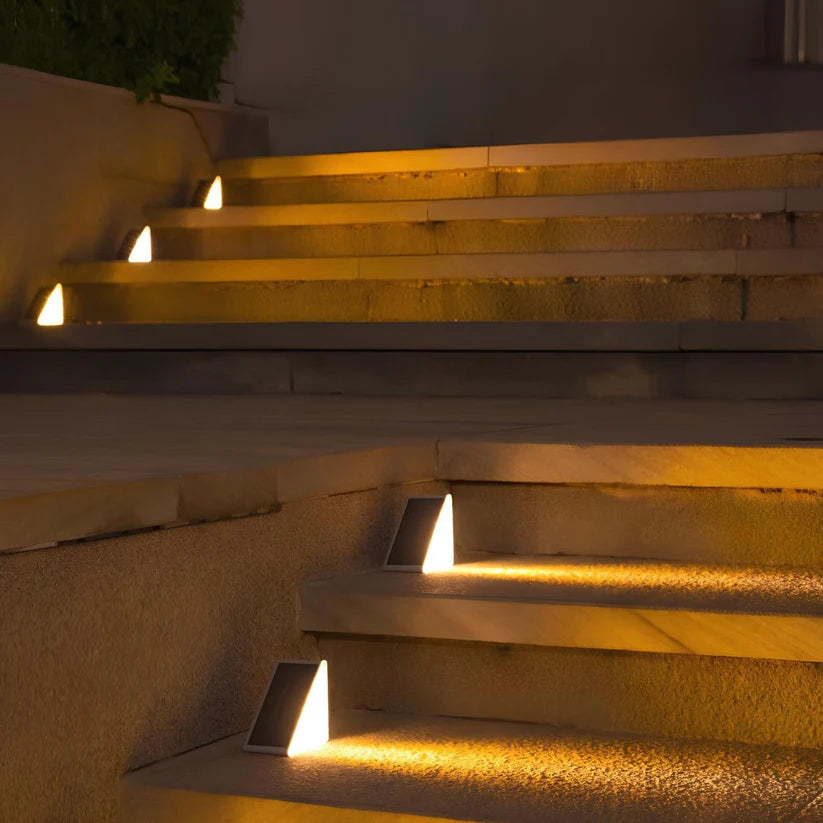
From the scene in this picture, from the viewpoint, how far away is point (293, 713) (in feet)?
5.13

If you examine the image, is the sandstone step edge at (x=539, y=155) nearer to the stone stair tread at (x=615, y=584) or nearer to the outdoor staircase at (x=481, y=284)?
the outdoor staircase at (x=481, y=284)

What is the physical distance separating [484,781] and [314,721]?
24 cm

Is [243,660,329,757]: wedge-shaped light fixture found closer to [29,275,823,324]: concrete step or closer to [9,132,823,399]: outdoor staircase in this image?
[9,132,823,399]: outdoor staircase

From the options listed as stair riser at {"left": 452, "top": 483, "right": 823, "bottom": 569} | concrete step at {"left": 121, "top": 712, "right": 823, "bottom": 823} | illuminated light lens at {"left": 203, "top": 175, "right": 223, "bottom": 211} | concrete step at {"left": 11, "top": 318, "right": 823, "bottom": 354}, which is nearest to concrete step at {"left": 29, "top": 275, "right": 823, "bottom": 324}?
A: concrete step at {"left": 11, "top": 318, "right": 823, "bottom": 354}

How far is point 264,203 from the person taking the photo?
5.18m

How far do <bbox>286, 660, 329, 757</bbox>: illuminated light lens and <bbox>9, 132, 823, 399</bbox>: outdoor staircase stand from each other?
83.3 inches

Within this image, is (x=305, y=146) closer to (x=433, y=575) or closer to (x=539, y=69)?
(x=539, y=69)

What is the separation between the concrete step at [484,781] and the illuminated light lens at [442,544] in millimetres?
316

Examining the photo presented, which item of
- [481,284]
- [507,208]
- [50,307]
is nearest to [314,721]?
[481,284]

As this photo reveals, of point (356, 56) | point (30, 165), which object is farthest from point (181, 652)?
point (356, 56)

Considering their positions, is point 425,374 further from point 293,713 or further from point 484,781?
point 484,781

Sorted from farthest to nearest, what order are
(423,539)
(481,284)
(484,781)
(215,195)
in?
1. (215,195)
2. (481,284)
3. (423,539)
4. (484,781)

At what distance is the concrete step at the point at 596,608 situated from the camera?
157 centimetres

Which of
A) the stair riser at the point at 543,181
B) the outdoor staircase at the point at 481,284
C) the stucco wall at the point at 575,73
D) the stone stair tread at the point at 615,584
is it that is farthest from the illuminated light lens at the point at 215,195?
the stone stair tread at the point at 615,584
